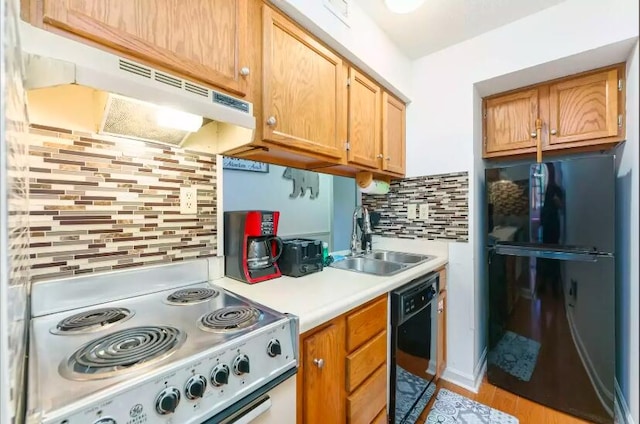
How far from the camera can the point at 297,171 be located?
6.43ft

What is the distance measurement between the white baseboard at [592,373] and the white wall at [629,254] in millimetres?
87

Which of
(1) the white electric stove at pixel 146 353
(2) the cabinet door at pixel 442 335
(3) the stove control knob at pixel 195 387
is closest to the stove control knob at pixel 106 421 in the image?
(1) the white electric stove at pixel 146 353

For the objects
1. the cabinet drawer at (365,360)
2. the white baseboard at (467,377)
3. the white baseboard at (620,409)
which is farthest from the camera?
the white baseboard at (467,377)

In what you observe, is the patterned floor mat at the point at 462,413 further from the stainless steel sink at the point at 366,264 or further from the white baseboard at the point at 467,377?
the stainless steel sink at the point at 366,264

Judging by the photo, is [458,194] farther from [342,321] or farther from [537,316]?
[342,321]

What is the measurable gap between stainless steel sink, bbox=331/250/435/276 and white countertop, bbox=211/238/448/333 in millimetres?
275

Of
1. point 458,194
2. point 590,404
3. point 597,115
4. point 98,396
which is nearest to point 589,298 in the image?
point 590,404

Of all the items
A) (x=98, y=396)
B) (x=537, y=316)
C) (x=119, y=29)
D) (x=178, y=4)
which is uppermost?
(x=178, y=4)

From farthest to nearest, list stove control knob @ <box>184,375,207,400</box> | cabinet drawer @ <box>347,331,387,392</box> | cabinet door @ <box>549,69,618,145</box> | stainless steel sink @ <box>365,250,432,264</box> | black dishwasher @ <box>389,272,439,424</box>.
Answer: stainless steel sink @ <box>365,250,432,264</box>
cabinet door @ <box>549,69,618,145</box>
black dishwasher @ <box>389,272,439,424</box>
cabinet drawer @ <box>347,331,387,392</box>
stove control knob @ <box>184,375,207,400</box>

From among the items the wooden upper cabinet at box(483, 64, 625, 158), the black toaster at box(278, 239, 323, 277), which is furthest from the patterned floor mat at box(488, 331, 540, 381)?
the black toaster at box(278, 239, 323, 277)

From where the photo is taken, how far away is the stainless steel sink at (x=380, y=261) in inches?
68.2

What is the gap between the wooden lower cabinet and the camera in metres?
0.87

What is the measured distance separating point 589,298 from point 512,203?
630mm

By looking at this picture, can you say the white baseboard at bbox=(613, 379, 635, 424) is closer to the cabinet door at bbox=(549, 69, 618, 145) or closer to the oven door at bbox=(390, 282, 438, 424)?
→ the oven door at bbox=(390, 282, 438, 424)
